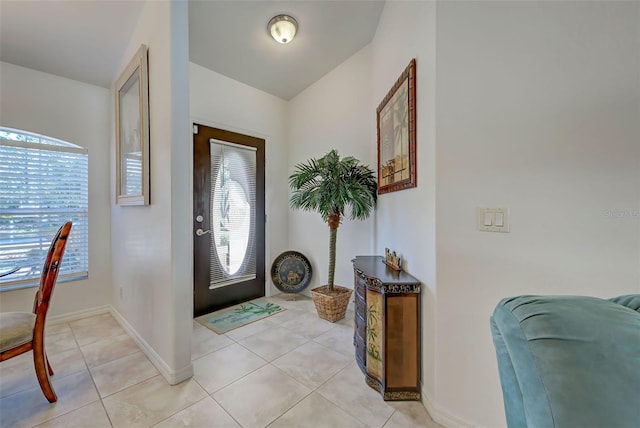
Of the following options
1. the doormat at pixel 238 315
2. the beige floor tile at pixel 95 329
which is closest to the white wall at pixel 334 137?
the doormat at pixel 238 315

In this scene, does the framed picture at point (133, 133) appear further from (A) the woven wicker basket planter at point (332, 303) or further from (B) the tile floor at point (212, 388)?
(A) the woven wicker basket planter at point (332, 303)

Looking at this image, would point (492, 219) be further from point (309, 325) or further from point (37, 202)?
point (37, 202)

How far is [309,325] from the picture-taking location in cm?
255

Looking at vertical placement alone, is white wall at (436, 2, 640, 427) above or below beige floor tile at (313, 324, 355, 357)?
above

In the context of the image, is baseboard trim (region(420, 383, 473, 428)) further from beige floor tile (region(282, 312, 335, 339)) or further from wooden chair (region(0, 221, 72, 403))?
wooden chair (region(0, 221, 72, 403))

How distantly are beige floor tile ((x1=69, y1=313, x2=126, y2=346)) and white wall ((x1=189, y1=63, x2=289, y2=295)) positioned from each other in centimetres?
163

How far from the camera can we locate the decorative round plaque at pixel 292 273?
3.32 metres

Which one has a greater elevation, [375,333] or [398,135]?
[398,135]

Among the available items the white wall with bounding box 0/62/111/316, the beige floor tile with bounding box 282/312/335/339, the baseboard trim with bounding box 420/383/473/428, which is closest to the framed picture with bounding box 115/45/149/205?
the white wall with bounding box 0/62/111/316

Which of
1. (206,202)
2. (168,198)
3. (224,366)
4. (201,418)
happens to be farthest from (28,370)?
(206,202)

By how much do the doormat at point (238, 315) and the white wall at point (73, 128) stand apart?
128 centimetres

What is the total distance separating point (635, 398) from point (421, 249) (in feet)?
3.82

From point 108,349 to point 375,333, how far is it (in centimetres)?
221

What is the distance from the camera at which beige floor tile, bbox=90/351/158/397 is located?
1.65 meters
